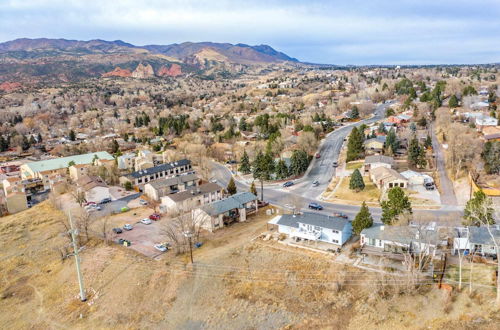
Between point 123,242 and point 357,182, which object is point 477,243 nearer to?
point 357,182

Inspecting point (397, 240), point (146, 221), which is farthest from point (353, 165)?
point (146, 221)

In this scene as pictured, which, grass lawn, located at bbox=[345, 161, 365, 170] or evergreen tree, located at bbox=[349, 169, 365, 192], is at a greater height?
evergreen tree, located at bbox=[349, 169, 365, 192]

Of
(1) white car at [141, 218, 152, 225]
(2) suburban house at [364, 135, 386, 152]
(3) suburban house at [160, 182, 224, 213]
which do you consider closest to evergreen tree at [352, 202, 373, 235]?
(3) suburban house at [160, 182, 224, 213]

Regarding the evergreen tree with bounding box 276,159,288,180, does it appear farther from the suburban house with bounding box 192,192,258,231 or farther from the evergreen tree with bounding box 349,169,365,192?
the suburban house with bounding box 192,192,258,231

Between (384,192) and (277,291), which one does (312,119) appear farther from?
(277,291)

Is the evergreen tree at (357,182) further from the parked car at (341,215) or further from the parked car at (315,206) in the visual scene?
the parked car at (341,215)

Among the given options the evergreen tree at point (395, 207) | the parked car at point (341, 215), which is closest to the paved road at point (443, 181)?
the evergreen tree at point (395, 207)
